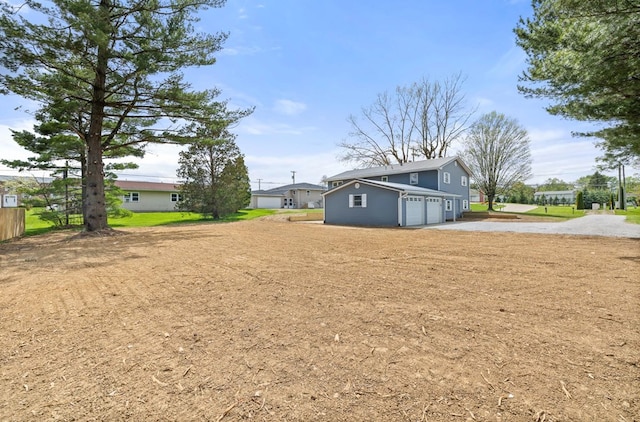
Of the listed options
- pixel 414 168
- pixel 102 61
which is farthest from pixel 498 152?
pixel 102 61

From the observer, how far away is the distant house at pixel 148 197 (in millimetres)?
32953

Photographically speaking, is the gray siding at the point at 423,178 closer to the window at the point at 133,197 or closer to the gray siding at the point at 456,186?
the gray siding at the point at 456,186

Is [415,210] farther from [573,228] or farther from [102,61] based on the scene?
[102,61]

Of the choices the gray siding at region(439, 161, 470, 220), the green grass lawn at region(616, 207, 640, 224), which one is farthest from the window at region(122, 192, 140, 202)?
the green grass lawn at region(616, 207, 640, 224)

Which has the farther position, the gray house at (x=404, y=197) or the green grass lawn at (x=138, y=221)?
the gray house at (x=404, y=197)

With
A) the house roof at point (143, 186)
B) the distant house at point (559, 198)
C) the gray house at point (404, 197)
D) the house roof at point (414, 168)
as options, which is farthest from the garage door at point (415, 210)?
the distant house at point (559, 198)

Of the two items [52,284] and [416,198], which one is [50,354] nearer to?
[52,284]

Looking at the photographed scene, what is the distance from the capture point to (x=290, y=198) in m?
44.2

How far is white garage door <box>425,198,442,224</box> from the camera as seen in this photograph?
2148 cm

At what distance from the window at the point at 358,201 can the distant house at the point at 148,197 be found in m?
21.1

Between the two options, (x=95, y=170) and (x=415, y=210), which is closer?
(x=95, y=170)

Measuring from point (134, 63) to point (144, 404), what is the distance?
12.6 m

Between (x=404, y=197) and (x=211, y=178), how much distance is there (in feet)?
49.0

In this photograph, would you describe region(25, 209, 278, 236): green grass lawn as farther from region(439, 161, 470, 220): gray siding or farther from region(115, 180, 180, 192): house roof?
region(439, 161, 470, 220): gray siding
